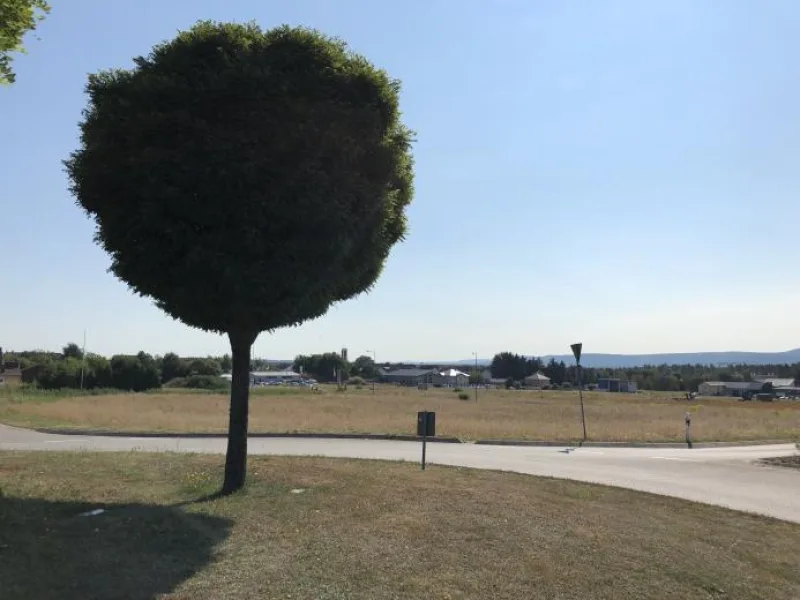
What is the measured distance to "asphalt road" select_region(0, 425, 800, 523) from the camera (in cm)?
1145

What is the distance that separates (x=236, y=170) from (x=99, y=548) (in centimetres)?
437

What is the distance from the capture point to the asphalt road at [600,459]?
11.5 metres

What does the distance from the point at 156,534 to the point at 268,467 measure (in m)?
4.48

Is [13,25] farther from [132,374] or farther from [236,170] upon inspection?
[132,374]

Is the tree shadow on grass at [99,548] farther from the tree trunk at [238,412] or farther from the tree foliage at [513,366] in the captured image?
the tree foliage at [513,366]

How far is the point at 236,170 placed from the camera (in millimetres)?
7910

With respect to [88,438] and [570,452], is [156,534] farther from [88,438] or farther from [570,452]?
[88,438]

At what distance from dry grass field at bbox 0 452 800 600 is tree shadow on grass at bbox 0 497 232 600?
2 cm

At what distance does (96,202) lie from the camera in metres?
8.76

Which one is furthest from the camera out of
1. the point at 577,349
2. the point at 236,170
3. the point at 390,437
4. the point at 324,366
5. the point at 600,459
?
the point at 324,366

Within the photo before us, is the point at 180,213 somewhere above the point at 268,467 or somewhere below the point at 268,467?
above

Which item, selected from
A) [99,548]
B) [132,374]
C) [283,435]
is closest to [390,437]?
[283,435]

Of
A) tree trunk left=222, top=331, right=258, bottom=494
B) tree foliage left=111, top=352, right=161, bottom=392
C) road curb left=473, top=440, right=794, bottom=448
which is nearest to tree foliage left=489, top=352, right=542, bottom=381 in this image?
tree foliage left=111, top=352, right=161, bottom=392

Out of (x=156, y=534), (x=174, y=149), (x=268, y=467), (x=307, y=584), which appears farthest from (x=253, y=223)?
(x=268, y=467)
